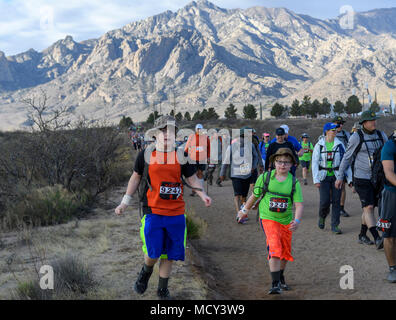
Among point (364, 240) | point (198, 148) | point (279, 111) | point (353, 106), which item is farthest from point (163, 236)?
point (353, 106)

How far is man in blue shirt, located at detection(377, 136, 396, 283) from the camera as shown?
16.7 feet

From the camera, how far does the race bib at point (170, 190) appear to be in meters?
4.50

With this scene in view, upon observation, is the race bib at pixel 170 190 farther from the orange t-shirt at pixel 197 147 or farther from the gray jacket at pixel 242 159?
the orange t-shirt at pixel 197 147

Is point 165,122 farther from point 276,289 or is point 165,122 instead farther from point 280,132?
point 280,132

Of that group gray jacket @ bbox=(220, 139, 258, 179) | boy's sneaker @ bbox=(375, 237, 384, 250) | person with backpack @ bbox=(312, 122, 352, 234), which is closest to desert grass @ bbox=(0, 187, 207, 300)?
gray jacket @ bbox=(220, 139, 258, 179)

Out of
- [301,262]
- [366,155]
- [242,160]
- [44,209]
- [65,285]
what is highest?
[366,155]

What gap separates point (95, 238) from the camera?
7410 millimetres

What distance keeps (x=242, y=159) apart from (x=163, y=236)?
4793 millimetres

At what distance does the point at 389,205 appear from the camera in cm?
518

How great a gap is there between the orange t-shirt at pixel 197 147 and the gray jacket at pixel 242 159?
2.20 metres

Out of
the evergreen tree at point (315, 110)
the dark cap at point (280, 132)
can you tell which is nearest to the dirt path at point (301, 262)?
the dark cap at point (280, 132)

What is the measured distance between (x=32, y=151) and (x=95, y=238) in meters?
4.53

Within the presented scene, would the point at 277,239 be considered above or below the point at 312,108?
below
